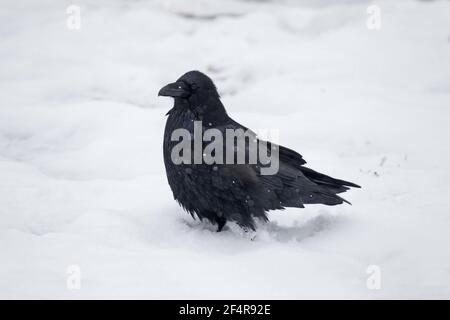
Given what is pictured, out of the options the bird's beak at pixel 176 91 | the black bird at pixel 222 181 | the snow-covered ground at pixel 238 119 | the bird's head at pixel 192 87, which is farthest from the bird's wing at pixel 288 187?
the bird's beak at pixel 176 91

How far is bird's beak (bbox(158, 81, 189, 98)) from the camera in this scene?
460cm

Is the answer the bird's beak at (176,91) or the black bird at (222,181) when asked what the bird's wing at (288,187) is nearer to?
the black bird at (222,181)

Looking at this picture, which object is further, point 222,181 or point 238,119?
point 238,119

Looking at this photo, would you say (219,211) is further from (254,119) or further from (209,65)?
(209,65)

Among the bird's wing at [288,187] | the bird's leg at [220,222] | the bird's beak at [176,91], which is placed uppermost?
the bird's beak at [176,91]

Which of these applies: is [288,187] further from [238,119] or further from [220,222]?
[238,119]

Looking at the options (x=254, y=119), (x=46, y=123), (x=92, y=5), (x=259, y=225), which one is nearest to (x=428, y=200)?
(x=259, y=225)

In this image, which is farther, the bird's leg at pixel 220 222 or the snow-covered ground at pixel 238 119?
the bird's leg at pixel 220 222

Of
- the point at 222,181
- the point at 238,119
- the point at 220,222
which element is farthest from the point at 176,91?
the point at 238,119

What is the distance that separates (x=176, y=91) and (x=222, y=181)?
84cm

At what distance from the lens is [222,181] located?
4.38 metres

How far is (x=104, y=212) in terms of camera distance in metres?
4.53

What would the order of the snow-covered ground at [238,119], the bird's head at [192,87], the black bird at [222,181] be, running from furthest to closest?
the bird's head at [192,87], the black bird at [222,181], the snow-covered ground at [238,119]

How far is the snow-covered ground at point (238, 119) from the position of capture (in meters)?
3.62
